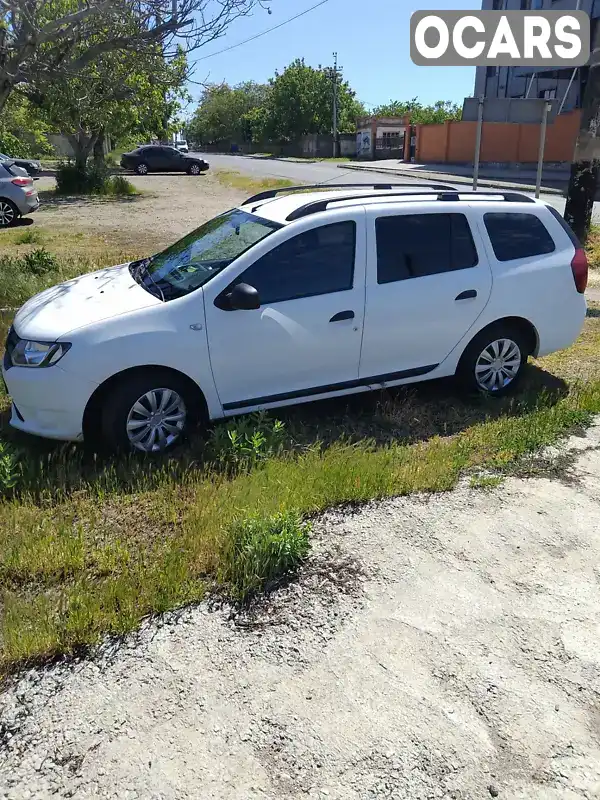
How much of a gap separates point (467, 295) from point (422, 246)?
53 cm

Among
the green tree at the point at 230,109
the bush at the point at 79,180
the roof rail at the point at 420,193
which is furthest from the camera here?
the green tree at the point at 230,109

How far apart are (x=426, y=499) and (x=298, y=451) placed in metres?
0.99

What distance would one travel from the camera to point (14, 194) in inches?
666

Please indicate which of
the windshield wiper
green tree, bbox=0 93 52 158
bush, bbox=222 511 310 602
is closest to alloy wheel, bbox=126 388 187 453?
the windshield wiper

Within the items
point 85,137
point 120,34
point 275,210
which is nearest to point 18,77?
point 120,34

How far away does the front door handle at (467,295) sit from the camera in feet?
17.3

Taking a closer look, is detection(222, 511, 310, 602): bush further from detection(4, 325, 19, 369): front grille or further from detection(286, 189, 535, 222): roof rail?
detection(286, 189, 535, 222): roof rail

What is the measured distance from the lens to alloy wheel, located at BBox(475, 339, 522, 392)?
5.58m

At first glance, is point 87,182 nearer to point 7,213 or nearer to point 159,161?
point 7,213

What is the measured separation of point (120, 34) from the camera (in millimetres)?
8555

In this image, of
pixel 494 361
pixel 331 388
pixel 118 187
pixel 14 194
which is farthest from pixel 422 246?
pixel 118 187

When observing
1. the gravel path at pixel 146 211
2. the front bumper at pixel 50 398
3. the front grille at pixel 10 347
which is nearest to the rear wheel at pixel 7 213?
the gravel path at pixel 146 211

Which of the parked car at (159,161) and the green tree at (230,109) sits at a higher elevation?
the green tree at (230,109)

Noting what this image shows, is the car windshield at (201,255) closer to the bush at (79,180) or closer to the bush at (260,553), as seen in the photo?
the bush at (260,553)
